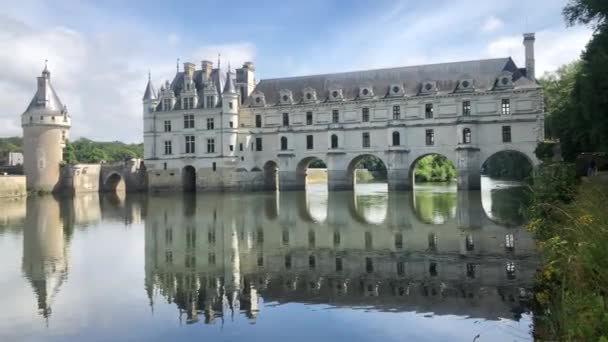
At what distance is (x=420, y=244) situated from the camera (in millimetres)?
14719

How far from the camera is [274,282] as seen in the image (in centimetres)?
1062

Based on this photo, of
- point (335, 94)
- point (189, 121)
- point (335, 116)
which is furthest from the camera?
point (189, 121)

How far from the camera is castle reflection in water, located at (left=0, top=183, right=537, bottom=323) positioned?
29.8 feet

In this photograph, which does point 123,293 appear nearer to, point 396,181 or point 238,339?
point 238,339

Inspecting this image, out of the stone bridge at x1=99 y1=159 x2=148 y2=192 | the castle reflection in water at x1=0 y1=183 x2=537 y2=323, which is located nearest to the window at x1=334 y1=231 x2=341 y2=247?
the castle reflection in water at x1=0 y1=183 x2=537 y2=323

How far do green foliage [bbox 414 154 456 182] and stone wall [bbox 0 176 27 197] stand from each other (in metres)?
44.5

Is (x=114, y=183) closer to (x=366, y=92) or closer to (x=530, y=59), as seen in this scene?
(x=366, y=92)

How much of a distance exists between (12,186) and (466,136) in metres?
38.9

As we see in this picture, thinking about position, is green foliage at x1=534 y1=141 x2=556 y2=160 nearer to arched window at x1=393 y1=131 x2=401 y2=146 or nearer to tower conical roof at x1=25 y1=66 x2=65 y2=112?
arched window at x1=393 y1=131 x2=401 y2=146

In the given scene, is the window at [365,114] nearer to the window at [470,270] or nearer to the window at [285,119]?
the window at [285,119]

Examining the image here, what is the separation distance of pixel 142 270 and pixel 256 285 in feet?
11.5

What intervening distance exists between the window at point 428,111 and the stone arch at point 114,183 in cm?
3133

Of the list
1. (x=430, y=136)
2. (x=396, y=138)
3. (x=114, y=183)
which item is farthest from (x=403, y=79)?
(x=114, y=183)

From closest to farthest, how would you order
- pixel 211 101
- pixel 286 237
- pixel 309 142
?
pixel 286 237 → pixel 309 142 → pixel 211 101
